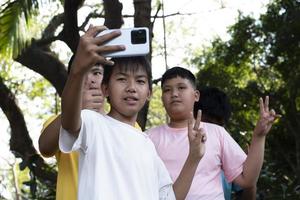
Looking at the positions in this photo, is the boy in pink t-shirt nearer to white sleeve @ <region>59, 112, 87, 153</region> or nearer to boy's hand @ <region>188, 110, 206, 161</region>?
boy's hand @ <region>188, 110, 206, 161</region>

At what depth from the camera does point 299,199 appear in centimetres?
527

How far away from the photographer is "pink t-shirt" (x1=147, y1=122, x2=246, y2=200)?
2.73 meters

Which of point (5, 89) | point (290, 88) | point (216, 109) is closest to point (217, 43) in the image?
point (290, 88)

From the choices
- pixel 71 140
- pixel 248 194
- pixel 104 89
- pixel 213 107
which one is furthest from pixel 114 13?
pixel 71 140

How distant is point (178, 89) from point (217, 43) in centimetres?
1273

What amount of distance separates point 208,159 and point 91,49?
3.90 feet

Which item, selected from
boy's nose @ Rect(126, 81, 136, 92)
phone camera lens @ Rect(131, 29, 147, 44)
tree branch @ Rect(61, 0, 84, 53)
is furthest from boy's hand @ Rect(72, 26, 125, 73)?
tree branch @ Rect(61, 0, 84, 53)

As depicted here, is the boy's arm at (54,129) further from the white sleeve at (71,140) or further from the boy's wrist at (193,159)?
the boy's wrist at (193,159)

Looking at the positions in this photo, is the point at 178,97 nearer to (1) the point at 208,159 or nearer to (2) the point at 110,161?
(1) the point at 208,159

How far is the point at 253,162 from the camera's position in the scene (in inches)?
106

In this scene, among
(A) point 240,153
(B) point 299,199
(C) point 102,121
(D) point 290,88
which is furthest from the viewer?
(D) point 290,88

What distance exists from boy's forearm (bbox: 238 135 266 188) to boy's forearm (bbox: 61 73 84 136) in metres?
0.99

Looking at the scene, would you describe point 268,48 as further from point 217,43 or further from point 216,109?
point 216,109

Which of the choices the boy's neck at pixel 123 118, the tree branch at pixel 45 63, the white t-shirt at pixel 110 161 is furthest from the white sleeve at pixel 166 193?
the tree branch at pixel 45 63
